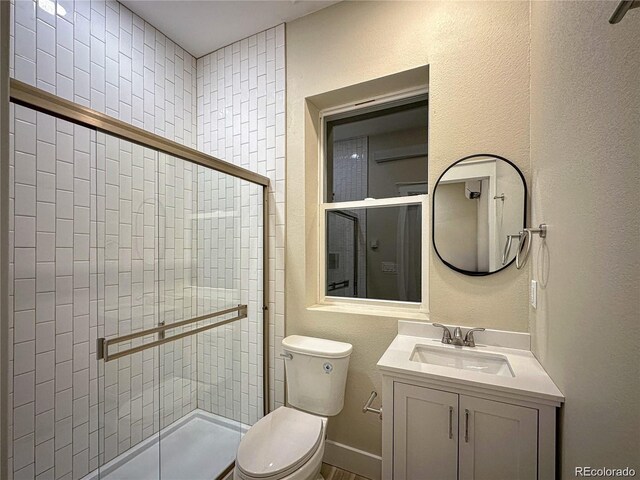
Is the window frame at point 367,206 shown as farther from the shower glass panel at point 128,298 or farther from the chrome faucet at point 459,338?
the shower glass panel at point 128,298

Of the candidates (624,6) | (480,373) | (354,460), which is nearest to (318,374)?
(354,460)

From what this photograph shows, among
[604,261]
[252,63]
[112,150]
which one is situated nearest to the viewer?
[604,261]

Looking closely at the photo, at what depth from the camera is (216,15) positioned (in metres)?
1.90

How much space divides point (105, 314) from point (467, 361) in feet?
5.50

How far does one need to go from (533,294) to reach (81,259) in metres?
2.18

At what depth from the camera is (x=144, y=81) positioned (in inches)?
76.1

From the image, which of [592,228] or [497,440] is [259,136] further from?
[497,440]

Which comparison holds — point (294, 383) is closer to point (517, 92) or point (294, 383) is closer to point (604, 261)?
point (604, 261)

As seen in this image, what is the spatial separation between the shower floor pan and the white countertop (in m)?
1.25

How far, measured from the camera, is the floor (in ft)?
5.52

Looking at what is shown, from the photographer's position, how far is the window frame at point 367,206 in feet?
5.67

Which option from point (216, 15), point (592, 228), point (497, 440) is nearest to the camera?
point (592, 228)

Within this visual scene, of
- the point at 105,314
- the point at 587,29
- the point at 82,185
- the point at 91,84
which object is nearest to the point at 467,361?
the point at 587,29

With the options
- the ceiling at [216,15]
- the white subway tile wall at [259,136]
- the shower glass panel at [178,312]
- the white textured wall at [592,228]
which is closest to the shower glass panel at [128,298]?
the shower glass panel at [178,312]
